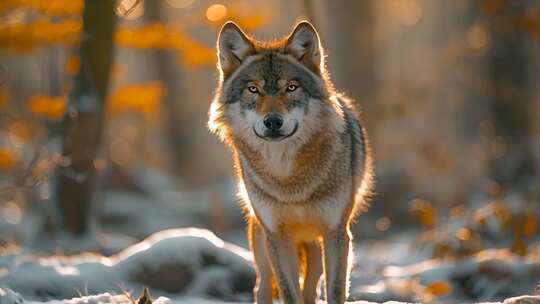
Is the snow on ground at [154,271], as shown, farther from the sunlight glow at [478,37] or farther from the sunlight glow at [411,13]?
the sunlight glow at [411,13]

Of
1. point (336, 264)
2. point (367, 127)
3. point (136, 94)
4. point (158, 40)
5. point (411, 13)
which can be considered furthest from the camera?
point (411, 13)

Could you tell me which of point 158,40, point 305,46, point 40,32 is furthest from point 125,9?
point 305,46

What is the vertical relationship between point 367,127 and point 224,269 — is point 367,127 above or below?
above

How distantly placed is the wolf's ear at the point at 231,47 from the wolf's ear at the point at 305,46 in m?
0.31

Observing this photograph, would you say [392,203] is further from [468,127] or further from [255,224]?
[255,224]

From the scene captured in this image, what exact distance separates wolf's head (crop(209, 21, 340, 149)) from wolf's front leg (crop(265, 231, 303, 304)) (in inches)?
27.3

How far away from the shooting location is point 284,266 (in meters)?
5.31

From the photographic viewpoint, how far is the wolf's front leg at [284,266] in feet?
17.4

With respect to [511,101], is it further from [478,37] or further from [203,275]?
[203,275]

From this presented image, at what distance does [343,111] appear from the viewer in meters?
5.80

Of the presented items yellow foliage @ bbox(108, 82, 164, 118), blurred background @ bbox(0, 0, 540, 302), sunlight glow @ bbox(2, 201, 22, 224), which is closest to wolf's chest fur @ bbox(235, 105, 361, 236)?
blurred background @ bbox(0, 0, 540, 302)

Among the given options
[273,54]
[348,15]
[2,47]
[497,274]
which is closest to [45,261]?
[273,54]

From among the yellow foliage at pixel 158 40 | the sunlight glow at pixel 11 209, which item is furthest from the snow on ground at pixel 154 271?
the sunlight glow at pixel 11 209

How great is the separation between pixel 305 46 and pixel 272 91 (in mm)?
573
